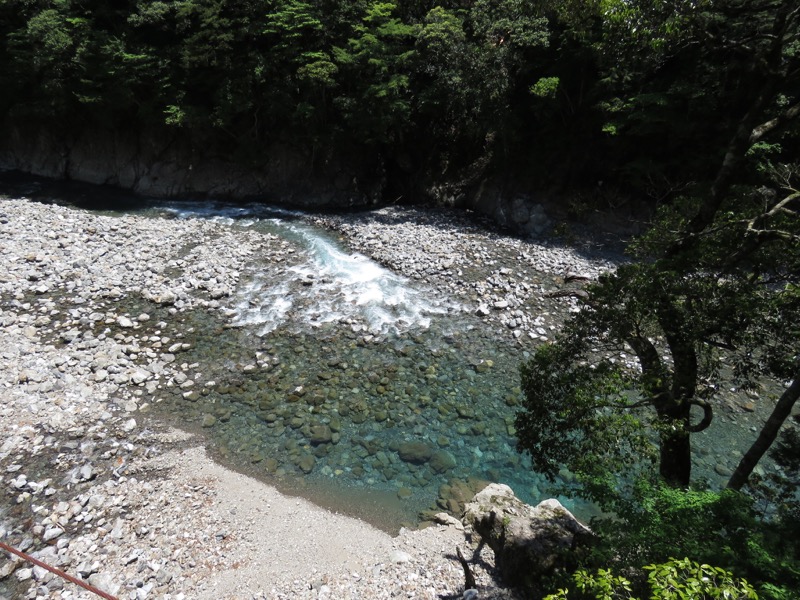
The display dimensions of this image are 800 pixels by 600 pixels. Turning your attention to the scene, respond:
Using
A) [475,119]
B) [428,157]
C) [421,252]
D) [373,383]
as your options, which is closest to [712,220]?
[373,383]

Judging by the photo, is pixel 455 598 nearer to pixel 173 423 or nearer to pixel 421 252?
pixel 173 423

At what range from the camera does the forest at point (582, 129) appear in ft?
17.4

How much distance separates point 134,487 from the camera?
7973 mm

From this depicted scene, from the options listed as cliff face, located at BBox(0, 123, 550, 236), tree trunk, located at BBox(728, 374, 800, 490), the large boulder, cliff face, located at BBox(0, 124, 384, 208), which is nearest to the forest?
tree trunk, located at BBox(728, 374, 800, 490)

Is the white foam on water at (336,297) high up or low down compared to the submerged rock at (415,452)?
up

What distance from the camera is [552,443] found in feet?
20.1

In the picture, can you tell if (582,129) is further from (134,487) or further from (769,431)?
(134,487)

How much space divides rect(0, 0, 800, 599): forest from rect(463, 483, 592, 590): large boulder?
0.92m

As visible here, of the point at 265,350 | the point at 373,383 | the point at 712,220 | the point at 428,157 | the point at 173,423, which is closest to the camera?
the point at 712,220

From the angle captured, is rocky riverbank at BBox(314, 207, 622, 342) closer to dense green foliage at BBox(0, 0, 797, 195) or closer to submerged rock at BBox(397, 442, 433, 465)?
dense green foliage at BBox(0, 0, 797, 195)

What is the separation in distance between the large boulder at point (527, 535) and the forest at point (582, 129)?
916 millimetres

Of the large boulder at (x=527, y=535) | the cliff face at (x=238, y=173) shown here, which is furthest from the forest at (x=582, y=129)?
the large boulder at (x=527, y=535)

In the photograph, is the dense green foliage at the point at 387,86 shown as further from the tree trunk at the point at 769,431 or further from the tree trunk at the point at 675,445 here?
the tree trunk at the point at 769,431

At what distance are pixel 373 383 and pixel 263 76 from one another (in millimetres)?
16846
